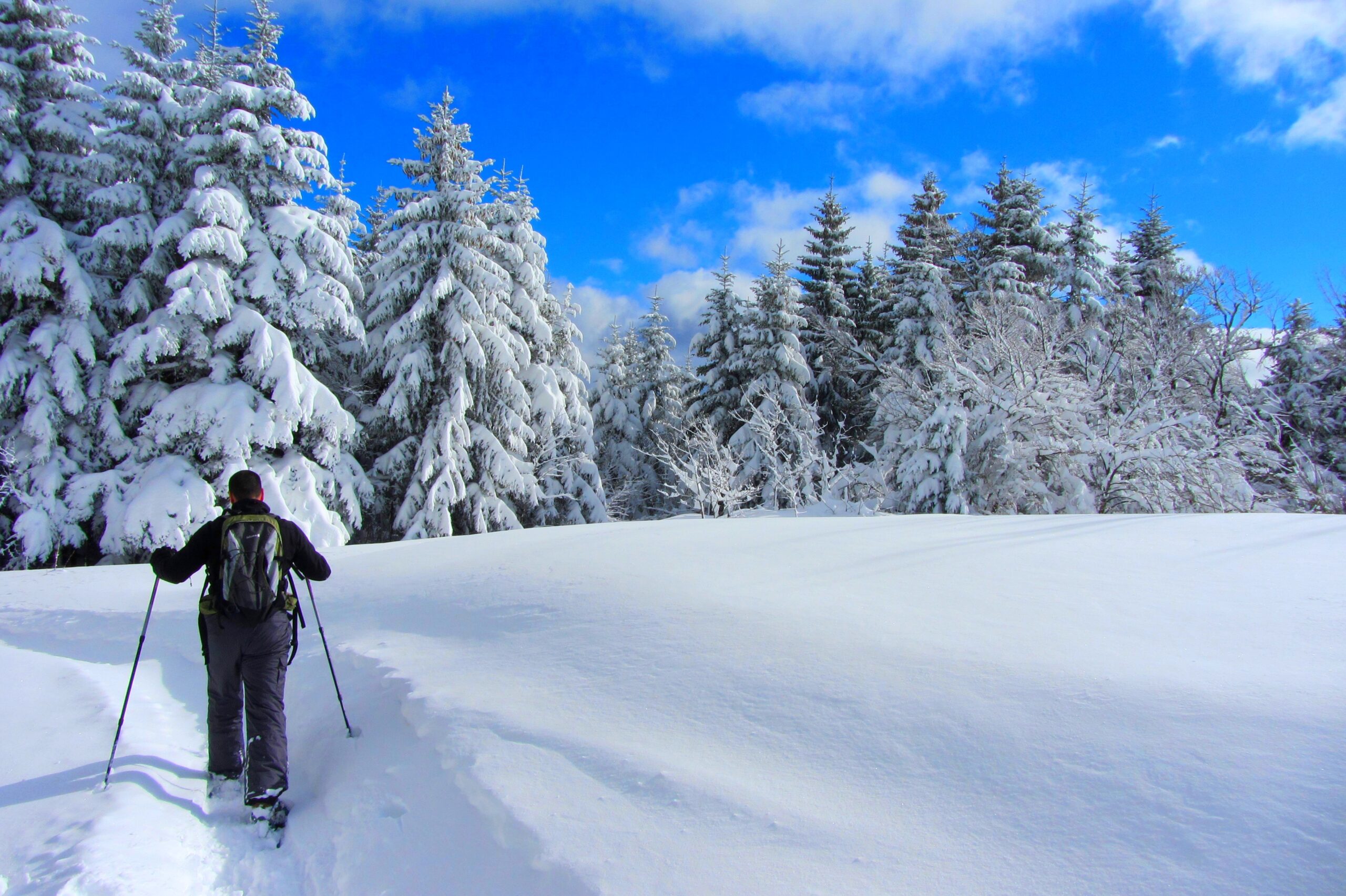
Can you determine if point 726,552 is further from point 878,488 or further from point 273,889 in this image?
point 878,488

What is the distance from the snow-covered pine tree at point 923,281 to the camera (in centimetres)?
2236

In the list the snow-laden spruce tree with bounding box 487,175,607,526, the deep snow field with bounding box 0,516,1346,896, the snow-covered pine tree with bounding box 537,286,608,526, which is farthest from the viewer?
the snow-covered pine tree with bounding box 537,286,608,526

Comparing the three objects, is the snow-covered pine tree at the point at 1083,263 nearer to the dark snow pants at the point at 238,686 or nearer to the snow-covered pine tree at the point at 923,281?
the snow-covered pine tree at the point at 923,281

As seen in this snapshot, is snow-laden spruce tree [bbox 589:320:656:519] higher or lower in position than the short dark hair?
higher

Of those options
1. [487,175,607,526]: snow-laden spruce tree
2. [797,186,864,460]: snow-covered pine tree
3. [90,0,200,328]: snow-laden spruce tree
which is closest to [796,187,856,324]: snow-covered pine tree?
[797,186,864,460]: snow-covered pine tree

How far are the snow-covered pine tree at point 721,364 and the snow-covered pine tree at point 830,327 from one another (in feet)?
8.56

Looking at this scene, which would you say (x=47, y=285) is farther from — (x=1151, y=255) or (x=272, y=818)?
(x=1151, y=255)

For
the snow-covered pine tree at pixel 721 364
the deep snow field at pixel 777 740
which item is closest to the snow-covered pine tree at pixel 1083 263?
the snow-covered pine tree at pixel 721 364

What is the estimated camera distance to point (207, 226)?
12445mm

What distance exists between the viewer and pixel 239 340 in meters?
12.5

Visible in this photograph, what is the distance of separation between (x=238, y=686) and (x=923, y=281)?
2344cm

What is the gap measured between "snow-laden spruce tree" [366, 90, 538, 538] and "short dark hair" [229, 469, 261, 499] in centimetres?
1228

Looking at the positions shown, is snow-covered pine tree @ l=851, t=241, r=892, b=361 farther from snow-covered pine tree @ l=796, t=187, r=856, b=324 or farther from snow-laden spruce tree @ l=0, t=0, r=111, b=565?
snow-laden spruce tree @ l=0, t=0, r=111, b=565

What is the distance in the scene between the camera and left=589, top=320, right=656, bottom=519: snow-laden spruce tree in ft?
86.0
